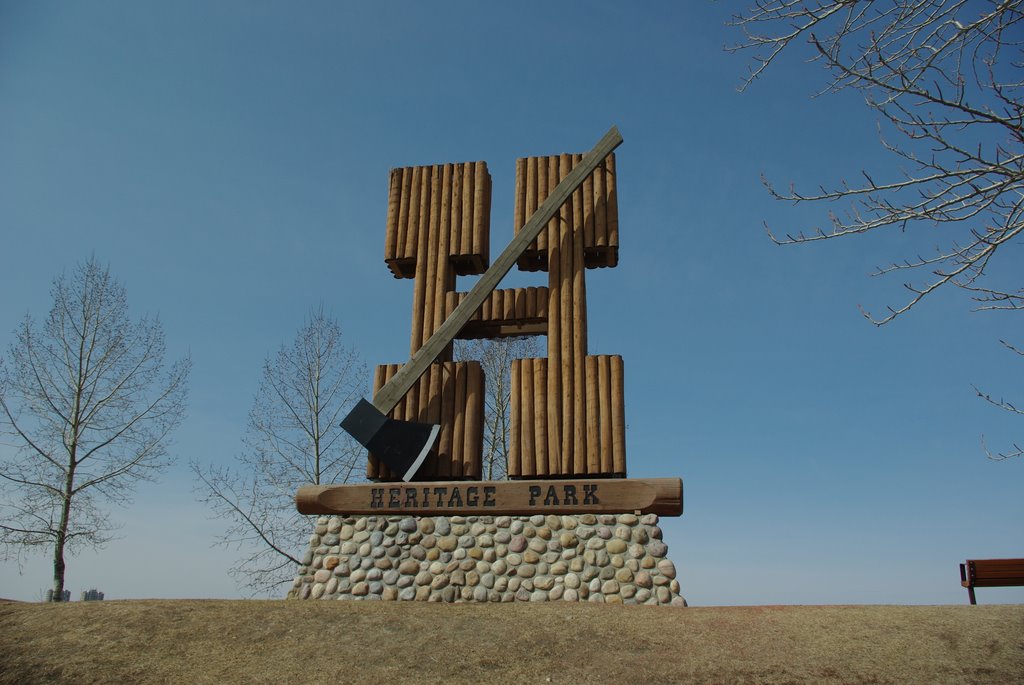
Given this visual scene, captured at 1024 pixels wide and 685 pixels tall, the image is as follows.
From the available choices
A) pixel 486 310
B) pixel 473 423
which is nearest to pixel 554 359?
pixel 486 310

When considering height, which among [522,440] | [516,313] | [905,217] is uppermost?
[516,313]

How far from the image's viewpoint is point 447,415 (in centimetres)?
1234

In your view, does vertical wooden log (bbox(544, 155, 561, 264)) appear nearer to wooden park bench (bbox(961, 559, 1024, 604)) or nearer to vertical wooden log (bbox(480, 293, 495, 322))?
vertical wooden log (bbox(480, 293, 495, 322))

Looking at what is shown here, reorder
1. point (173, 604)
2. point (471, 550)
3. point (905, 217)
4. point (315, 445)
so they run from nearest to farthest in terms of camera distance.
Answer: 1. point (905, 217)
2. point (173, 604)
3. point (471, 550)
4. point (315, 445)

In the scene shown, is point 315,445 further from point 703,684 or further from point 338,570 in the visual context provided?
point 703,684

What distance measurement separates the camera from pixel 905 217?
6.45 m

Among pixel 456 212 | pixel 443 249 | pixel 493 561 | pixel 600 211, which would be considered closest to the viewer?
pixel 493 561

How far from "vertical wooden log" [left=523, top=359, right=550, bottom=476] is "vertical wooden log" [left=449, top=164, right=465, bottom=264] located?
2564mm

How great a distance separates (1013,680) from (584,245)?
829 centimetres

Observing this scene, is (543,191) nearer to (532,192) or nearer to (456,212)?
(532,192)

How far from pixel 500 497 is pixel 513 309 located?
328 centimetres

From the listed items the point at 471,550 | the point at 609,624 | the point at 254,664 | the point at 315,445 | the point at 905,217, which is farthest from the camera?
the point at 315,445

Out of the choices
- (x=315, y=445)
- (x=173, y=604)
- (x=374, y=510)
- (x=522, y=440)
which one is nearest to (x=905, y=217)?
(x=522, y=440)

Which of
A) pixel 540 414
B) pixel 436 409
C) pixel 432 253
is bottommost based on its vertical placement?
pixel 540 414
